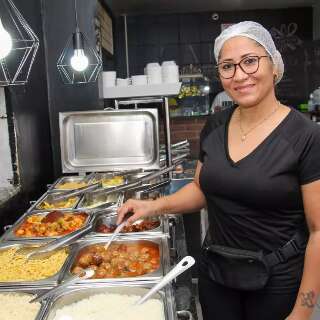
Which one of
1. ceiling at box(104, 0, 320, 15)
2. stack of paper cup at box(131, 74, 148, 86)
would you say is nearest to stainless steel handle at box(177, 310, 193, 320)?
stack of paper cup at box(131, 74, 148, 86)

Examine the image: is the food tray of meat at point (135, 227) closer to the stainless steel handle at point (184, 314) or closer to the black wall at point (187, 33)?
the stainless steel handle at point (184, 314)

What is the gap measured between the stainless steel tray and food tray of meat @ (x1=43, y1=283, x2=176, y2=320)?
182 cm

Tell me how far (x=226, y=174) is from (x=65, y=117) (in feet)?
6.67

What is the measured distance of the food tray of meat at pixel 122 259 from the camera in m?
1.50

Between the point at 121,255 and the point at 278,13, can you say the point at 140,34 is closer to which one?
the point at 278,13

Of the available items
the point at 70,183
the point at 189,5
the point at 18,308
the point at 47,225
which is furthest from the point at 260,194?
the point at 189,5

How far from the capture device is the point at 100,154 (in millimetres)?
3234

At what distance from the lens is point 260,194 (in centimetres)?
131

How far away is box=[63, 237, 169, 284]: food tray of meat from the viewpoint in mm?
1505

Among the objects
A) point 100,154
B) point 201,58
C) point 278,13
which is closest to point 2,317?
point 100,154

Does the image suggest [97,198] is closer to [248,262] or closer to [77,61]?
[77,61]

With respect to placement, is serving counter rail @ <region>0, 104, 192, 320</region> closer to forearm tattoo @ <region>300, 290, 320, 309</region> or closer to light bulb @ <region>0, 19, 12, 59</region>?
forearm tattoo @ <region>300, 290, 320, 309</region>

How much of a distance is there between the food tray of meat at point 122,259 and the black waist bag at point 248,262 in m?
0.22

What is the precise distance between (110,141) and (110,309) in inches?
78.5
